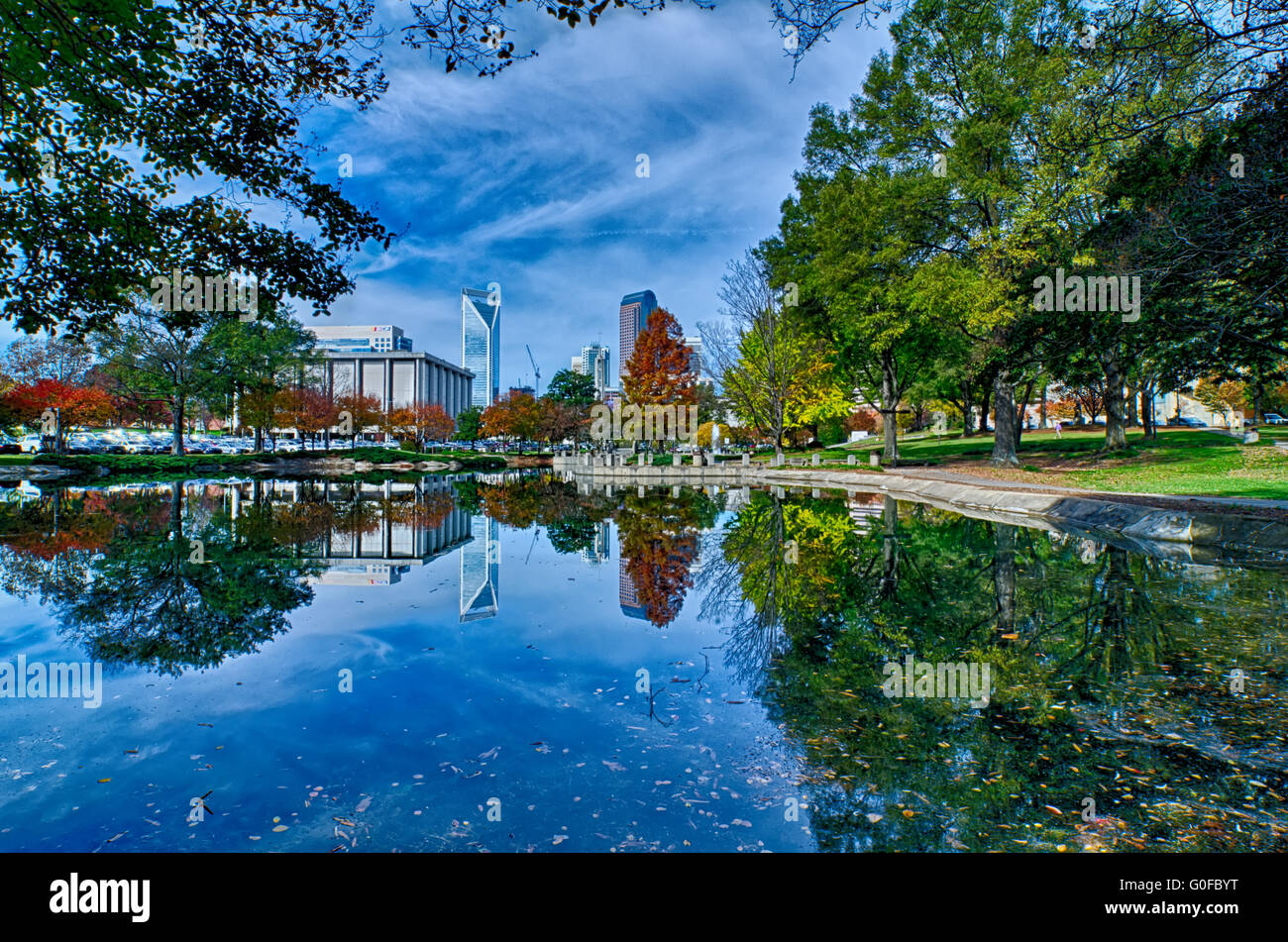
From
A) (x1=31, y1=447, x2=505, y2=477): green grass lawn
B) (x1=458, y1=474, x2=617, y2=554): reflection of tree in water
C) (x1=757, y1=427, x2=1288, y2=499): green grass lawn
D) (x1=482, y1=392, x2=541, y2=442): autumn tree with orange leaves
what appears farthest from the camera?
(x1=482, y1=392, x2=541, y2=442): autumn tree with orange leaves

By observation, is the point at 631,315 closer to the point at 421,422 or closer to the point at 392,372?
the point at 392,372

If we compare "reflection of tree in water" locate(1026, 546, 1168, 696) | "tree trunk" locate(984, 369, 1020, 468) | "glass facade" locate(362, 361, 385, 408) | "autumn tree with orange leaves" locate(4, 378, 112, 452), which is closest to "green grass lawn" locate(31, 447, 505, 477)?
"autumn tree with orange leaves" locate(4, 378, 112, 452)

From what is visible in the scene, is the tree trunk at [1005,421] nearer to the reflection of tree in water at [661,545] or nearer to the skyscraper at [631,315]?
the reflection of tree in water at [661,545]

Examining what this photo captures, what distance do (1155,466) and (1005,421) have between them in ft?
17.2

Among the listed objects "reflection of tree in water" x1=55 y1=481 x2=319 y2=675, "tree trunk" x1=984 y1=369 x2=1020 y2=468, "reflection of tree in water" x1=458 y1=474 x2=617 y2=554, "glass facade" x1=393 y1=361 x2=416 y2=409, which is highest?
"glass facade" x1=393 y1=361 x2=416 y2=409

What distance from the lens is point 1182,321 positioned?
14766mm

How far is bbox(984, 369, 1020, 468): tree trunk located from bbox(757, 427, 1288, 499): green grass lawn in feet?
2.24

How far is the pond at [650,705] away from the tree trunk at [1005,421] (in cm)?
1669

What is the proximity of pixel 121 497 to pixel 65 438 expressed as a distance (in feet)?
141

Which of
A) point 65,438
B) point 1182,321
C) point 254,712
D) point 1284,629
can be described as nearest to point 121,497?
point 254,712

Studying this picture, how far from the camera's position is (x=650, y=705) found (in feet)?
16.7

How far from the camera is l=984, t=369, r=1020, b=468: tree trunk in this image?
86.8ft

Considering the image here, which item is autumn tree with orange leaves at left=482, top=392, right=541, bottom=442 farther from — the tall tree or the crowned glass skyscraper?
the crowned glass skyscraper

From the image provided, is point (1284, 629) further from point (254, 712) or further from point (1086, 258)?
point (1086, 258)
